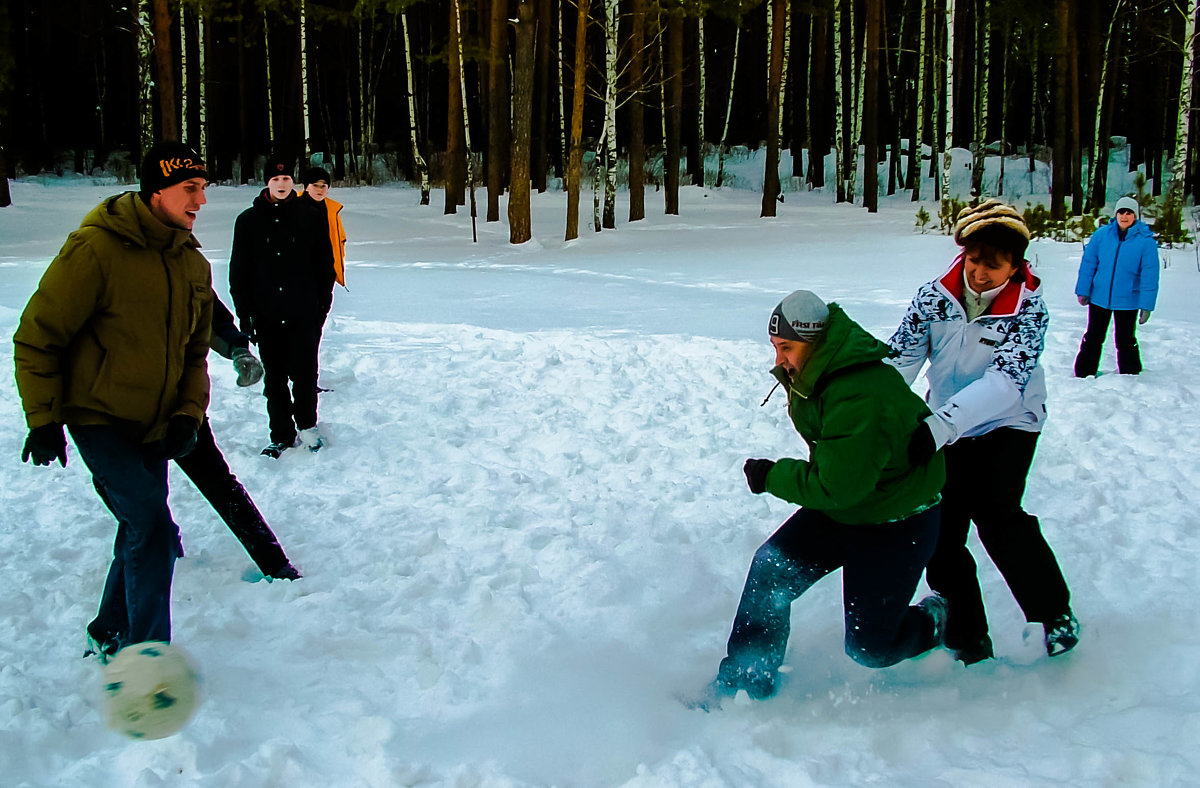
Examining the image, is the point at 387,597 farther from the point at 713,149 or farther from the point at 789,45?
the point at 713,149

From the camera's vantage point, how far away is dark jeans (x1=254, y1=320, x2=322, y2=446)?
5766mm

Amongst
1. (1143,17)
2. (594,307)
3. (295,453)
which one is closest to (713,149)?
(1143,17)

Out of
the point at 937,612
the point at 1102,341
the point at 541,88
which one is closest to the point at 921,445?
→ the point at 937,612

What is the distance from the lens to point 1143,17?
3050 centimetres

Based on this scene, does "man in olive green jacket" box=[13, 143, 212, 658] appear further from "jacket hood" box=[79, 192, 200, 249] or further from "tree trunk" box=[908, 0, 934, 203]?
"tree trunk" box=[908, 0, 934, 203]

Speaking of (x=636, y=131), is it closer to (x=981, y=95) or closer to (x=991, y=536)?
(x=981, y=95)

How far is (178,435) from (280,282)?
2.52 m

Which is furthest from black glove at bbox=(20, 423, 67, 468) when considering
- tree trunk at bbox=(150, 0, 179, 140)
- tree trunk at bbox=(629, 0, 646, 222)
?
tree trunk at bbox=(150, 0, 179, 140)

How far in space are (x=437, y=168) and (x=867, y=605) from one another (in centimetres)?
3327

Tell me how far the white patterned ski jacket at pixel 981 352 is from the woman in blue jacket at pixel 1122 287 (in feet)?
17.1

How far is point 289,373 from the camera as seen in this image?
591cm

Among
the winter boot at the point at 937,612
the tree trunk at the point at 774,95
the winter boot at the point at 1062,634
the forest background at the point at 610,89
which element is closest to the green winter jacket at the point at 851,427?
the winter boot at the point at 937,612

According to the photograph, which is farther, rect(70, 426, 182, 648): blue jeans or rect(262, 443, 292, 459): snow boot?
rect(262, 443, 292, 459): snow boot

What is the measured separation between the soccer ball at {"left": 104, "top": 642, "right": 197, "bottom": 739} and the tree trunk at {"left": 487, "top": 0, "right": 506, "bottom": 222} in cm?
1955
